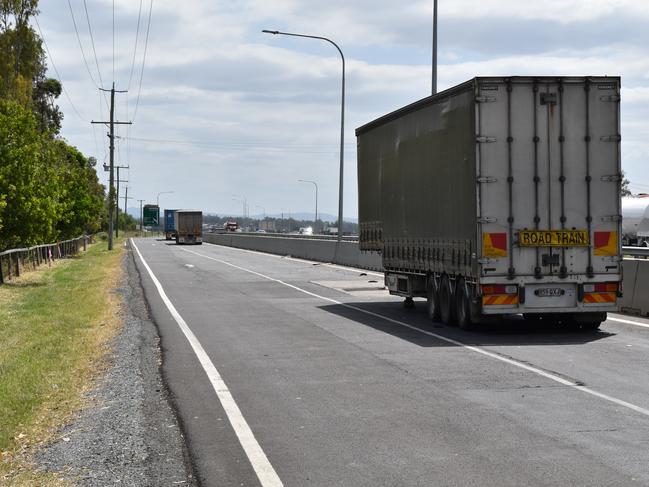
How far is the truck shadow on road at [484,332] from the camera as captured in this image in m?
14.7

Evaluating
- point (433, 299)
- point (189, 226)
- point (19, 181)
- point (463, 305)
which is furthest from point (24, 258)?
point (189, 226)

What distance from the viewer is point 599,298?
15.3 m

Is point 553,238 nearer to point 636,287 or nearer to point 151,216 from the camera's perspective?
point 636,287

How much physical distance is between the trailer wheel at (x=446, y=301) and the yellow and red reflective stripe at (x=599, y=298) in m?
2.43

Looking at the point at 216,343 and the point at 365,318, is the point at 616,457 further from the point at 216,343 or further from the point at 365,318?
the point at 365,318

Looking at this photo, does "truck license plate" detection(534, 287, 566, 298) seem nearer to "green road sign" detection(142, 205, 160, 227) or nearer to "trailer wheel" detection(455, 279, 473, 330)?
"trailer wheel" detection(455, 279, 473, 330)

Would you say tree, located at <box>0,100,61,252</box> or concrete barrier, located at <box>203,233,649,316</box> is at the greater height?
tree, located at <box>0,100,61,252</box>

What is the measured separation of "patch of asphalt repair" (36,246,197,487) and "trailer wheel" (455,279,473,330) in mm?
5732

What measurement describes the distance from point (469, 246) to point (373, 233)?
22.4 feet

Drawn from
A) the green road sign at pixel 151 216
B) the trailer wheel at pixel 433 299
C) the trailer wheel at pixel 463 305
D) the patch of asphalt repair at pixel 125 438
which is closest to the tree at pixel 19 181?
the trailer wheel at pixel 433 299

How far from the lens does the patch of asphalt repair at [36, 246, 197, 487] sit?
6895 mm

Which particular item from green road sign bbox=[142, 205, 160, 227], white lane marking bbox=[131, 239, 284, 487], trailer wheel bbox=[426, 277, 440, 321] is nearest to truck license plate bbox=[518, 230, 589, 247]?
trailer wheel bbox=[426, 277, 440, 321]

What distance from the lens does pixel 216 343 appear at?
47.8 feet

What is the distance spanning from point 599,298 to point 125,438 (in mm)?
9533
